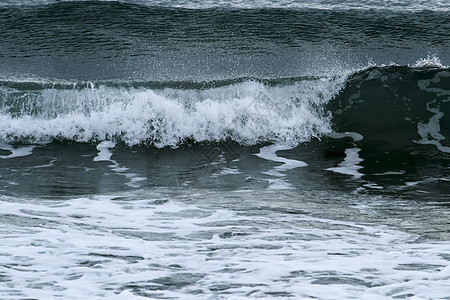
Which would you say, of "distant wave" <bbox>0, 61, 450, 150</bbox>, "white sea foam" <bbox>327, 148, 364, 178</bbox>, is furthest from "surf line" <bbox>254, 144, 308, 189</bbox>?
"white sea foam" <bbox>327, 148, 364, 178</bbox>

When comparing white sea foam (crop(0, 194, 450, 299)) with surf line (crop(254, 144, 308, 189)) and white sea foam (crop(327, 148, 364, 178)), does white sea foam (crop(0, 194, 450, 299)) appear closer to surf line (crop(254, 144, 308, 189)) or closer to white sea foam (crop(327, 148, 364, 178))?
surf line (crop(254, 144, 308, 189))

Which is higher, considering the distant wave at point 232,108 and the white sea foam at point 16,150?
the distant wave at point 232,108

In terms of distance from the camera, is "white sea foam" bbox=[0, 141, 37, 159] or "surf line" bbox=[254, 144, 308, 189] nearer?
"surf line" bbox=[254, 144, 308, 189]

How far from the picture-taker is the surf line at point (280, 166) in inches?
268

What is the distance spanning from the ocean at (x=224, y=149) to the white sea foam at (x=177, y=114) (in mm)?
23

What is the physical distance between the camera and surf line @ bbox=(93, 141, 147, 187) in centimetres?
719

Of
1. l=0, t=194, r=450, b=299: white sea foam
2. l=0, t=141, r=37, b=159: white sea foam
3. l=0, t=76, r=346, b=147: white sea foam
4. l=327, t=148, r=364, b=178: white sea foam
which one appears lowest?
l=327, t=148, r=364, b=178: white sea foam

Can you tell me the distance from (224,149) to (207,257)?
4330 millimetres

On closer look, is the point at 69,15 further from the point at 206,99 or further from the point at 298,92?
the point at 298,92

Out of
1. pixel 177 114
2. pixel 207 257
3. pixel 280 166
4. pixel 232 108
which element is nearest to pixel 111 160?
pixel 177 114

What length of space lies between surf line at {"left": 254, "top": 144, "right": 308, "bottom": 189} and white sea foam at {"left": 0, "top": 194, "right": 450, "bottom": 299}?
146 centimetres

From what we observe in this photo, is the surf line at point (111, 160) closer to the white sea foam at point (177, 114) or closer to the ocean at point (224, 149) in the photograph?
the ocean at point (224, 149)

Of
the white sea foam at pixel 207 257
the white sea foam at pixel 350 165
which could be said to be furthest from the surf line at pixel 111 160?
the white sea foam at pixel 350 165

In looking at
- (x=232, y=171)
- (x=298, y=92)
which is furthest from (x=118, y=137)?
(x=298, y=92)
